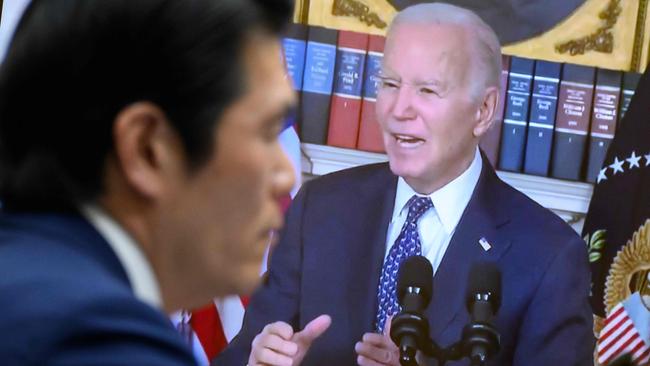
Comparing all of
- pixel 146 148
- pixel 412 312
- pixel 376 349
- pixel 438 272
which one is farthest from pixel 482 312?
pixel 146 148

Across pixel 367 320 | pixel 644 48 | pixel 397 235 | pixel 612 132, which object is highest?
pixel 644 48

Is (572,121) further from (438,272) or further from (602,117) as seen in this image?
(438,272)

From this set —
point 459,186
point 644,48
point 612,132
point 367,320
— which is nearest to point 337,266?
point 367,320

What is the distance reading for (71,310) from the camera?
2.63 ft

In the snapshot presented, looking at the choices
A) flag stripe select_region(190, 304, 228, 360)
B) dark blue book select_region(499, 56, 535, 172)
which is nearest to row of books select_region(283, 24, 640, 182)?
dark blue book select_region(499, 56, 535, 172)

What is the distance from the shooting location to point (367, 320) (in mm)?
3133

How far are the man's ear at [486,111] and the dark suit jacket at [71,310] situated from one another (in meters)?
2.30

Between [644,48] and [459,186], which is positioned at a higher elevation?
[644,48]

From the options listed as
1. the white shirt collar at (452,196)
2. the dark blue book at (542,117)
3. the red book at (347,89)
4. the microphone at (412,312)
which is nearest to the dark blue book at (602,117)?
the dark blue book at (542,117)

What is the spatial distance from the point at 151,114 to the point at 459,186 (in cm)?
229

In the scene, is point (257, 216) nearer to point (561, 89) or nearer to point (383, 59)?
point (383, 59)

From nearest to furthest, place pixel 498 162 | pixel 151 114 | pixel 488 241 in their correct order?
pixel 151 114 < pixel 488 241 < pixel 498 162

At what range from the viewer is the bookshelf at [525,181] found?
3.34 meters

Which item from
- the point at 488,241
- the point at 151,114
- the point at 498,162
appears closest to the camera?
the point at 151,114
